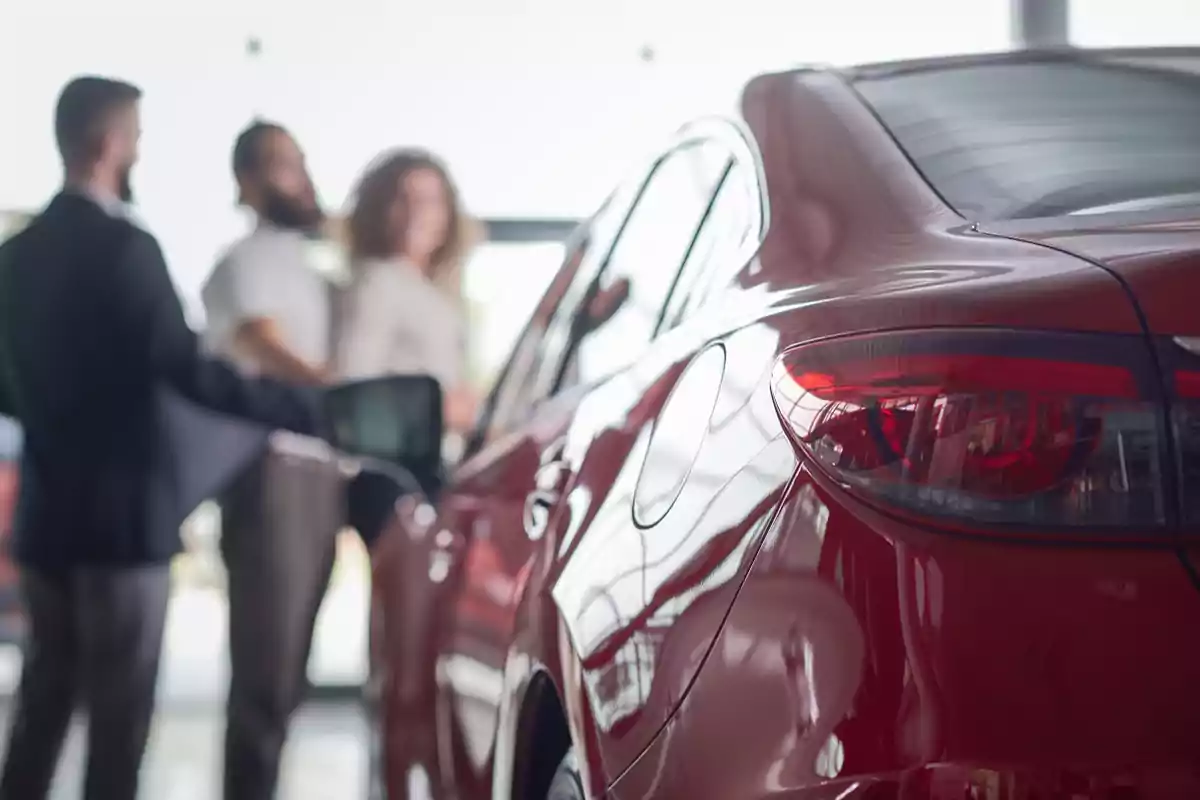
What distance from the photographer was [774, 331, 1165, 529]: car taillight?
0.92m

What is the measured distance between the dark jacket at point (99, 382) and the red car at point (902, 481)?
Result: 1.70 metres

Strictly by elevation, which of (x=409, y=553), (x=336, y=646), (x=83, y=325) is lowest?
(x=336, y=646)

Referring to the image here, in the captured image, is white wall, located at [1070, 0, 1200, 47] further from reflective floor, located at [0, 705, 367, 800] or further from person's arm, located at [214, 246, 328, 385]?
reflective floor, located at [0, 705, 367, 800]

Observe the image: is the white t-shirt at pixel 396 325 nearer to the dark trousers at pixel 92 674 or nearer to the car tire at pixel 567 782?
the dark trousers at pixel 92 674

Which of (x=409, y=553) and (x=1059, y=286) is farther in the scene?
(x=409, y=553)

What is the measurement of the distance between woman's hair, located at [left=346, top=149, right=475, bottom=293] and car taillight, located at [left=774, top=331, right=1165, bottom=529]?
2.87 meters

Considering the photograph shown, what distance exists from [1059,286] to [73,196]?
2.53 m

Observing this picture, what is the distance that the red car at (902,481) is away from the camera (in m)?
0.90

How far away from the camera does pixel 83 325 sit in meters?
3.00

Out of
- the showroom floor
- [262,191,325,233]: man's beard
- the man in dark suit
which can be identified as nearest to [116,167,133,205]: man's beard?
the man in dark suit

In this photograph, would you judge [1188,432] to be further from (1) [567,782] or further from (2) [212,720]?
(2) [212,720]

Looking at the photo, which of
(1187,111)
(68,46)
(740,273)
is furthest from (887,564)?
(68,46)

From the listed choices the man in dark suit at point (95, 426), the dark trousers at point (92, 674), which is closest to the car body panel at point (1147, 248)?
the man in dark suit at point (95, 426)

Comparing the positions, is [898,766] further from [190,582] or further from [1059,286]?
[190,582]
